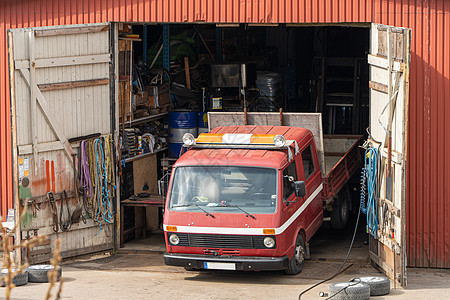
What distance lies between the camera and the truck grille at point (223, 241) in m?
11.2

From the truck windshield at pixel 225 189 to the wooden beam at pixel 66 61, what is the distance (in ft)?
9.21

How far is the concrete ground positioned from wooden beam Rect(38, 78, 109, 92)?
3.08m

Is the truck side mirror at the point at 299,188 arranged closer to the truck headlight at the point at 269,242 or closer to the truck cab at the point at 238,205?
the truck cab at the point at 238,205

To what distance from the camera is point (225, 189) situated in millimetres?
11664

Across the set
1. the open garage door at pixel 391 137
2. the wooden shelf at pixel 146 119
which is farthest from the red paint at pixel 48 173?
the open garage door at pixel 391 137

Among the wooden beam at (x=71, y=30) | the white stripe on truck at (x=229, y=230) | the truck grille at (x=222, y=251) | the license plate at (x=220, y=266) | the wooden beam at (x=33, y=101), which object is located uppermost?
the wooden beam at (x=71, y=30)

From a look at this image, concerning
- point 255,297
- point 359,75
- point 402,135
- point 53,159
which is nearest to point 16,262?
point 53,159

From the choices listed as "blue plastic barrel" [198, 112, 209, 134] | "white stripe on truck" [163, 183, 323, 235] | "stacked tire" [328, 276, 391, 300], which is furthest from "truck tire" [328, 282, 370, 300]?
"blue plastic barrel" [198, 112, 209, 134]

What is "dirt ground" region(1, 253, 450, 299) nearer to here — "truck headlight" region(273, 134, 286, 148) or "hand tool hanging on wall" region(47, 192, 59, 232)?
"hand tool hanging on wall" region(47, 192, 59, 232)

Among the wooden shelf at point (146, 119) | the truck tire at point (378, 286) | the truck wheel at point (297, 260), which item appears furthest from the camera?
the wooden shelf at point (146, 119)

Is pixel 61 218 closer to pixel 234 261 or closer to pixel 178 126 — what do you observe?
pixel 234 261

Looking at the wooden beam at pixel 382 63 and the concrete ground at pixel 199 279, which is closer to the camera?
the concrete ground at pixel 199 279

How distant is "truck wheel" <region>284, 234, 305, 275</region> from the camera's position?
11.9 meters

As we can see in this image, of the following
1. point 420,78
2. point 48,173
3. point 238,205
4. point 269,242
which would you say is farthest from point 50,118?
point 420,78
